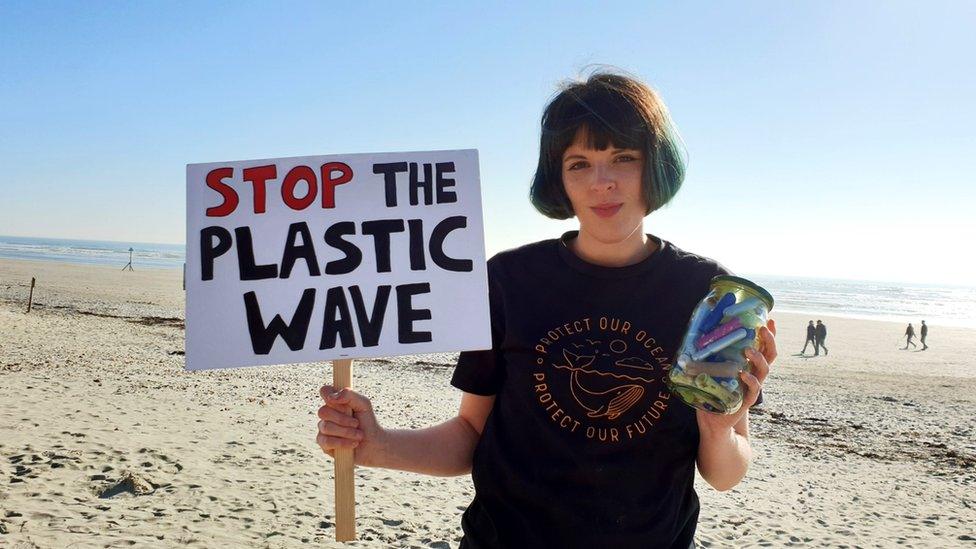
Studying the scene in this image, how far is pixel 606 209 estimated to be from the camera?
6.06ft

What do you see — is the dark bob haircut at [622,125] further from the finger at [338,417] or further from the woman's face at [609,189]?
the finger at [338,417]

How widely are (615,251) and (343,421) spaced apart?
3.06 ft

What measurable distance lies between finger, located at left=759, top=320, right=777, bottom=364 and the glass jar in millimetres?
12

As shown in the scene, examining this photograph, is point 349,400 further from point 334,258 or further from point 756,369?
point 756,369

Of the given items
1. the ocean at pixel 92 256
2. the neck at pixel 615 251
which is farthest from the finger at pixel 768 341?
the ocean at pixel 92 256

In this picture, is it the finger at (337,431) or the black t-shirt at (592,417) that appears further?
the finger at (337,431)

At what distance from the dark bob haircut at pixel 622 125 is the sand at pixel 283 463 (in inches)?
188

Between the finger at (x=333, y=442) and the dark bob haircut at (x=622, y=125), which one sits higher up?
the dark bob haircut at (x=622, y=125)

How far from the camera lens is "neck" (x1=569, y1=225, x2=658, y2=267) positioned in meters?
1.89

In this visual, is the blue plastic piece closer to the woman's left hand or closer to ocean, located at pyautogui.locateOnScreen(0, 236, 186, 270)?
the woman's left hand

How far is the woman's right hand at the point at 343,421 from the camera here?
1.85 metres

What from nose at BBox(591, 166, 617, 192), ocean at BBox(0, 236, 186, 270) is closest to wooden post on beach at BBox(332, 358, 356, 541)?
nose at BBox(591, 166, 617, 192)

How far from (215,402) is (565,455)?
9512mm

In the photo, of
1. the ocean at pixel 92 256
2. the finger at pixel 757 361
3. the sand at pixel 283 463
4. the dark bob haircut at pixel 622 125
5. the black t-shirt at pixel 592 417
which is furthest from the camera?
the ocean at pixel 92 256
